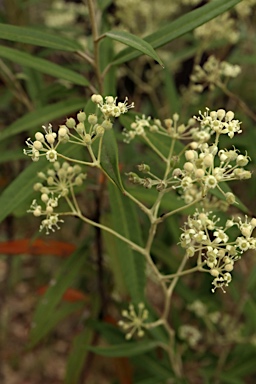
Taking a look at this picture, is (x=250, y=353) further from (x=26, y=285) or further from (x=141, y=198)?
(x=26, y=285)

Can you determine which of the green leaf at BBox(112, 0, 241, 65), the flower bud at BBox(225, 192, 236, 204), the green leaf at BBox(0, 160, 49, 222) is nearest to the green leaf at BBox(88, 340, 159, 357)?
the green leaf at BBox(0, 160, 49, 222)

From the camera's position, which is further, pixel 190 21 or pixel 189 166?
pixel 190 21

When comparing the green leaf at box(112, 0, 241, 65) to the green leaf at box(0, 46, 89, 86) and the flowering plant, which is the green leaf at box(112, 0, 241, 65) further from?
the green leaf at box(0, 46, 89, 86)

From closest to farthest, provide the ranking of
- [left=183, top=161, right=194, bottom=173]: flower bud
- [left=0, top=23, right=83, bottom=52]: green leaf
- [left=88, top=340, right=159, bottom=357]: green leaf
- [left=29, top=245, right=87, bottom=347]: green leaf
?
1. [left=183, top=161, right=194, bottom=173]: flower bud
2. [left=0, top=23, right=83, bottom=52]: green leaf
3. [left=88, top=340, right=159, bottom=357]: green leaf
4. [left=29, top=245, right=87, bottom=347]: green leaf

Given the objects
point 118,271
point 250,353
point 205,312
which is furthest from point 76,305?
point 250,353

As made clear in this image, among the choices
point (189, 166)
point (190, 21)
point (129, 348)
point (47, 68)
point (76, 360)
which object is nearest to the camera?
point (189, 166)

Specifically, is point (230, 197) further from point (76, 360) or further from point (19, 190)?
point (76, 360)

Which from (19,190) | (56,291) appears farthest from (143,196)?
(56,291)
